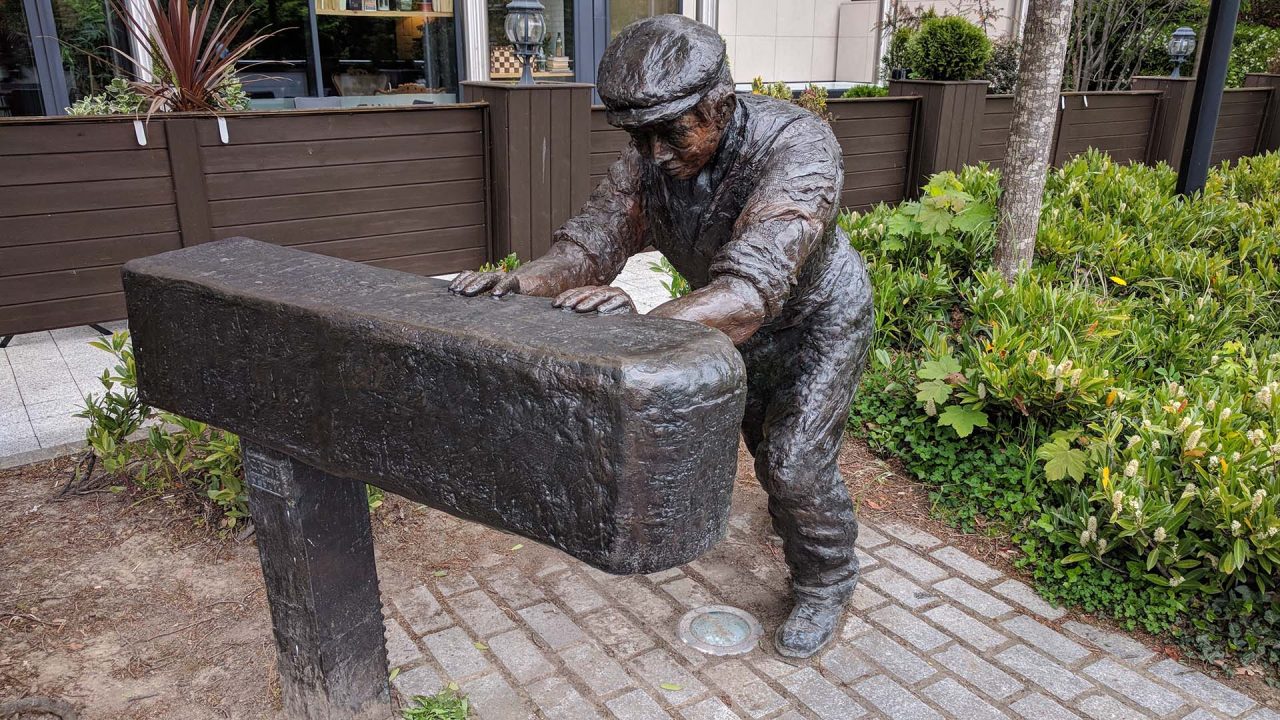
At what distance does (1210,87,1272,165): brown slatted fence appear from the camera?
37.1 feet

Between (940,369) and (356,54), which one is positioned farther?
(356,54)

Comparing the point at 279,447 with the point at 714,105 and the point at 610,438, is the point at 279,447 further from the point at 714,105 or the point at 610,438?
the point at 714,105

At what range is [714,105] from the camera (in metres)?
2.38

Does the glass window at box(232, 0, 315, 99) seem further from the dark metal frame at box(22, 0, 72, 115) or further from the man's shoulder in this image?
the man's shoulder

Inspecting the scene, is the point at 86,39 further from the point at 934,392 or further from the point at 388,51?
the point at 934,392

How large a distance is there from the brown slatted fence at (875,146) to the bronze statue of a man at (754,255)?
5.98 m

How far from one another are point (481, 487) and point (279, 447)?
63cm

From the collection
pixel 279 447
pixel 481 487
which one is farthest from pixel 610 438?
pixel 279 447

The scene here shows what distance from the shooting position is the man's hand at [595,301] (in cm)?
196

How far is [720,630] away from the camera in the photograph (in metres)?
3.21

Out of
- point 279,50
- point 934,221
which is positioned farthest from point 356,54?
point 934,221

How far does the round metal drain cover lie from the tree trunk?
2.96 m

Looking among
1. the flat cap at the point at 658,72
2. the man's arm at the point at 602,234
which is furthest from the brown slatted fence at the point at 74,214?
the flat cap at the point at 658,72

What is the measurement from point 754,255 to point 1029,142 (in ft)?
12.7
